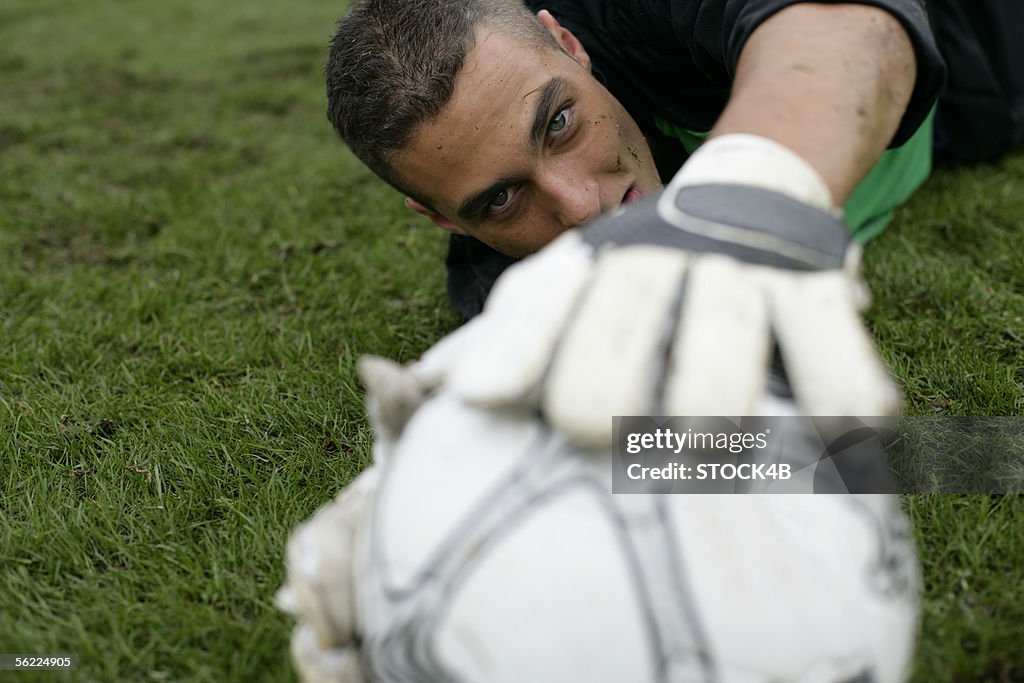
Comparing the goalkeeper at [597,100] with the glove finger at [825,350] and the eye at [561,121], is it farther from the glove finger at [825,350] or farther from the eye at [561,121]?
the glove finger at [825,350]

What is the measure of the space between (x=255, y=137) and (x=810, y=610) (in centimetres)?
430

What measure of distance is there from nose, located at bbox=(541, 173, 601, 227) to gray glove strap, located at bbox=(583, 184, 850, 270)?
104cm

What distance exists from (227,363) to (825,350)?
1941 millimetres

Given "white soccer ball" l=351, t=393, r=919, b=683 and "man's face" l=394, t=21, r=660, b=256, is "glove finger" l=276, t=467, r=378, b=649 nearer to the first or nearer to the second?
"white soccer ball" l=351, t=393, r=919, b=683

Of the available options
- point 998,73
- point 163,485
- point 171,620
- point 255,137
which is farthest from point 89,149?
point 998,73

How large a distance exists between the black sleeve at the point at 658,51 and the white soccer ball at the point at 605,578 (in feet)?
3.97

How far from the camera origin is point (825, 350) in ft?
3.33

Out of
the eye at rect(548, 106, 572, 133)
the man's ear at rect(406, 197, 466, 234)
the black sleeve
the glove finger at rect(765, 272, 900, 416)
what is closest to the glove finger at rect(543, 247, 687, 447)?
the glove finger at rect(765, 272, 900, 416)

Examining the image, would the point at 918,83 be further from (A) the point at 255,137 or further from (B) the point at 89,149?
(B) the point at 89,149

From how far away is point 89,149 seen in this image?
468 centimetres

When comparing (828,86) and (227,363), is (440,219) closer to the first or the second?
(227,363)

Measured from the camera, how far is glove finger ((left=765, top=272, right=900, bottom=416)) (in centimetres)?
100

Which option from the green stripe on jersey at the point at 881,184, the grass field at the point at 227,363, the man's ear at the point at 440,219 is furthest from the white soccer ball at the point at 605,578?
the green stripe on jersey at the point at 881,184

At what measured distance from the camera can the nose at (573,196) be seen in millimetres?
2188
